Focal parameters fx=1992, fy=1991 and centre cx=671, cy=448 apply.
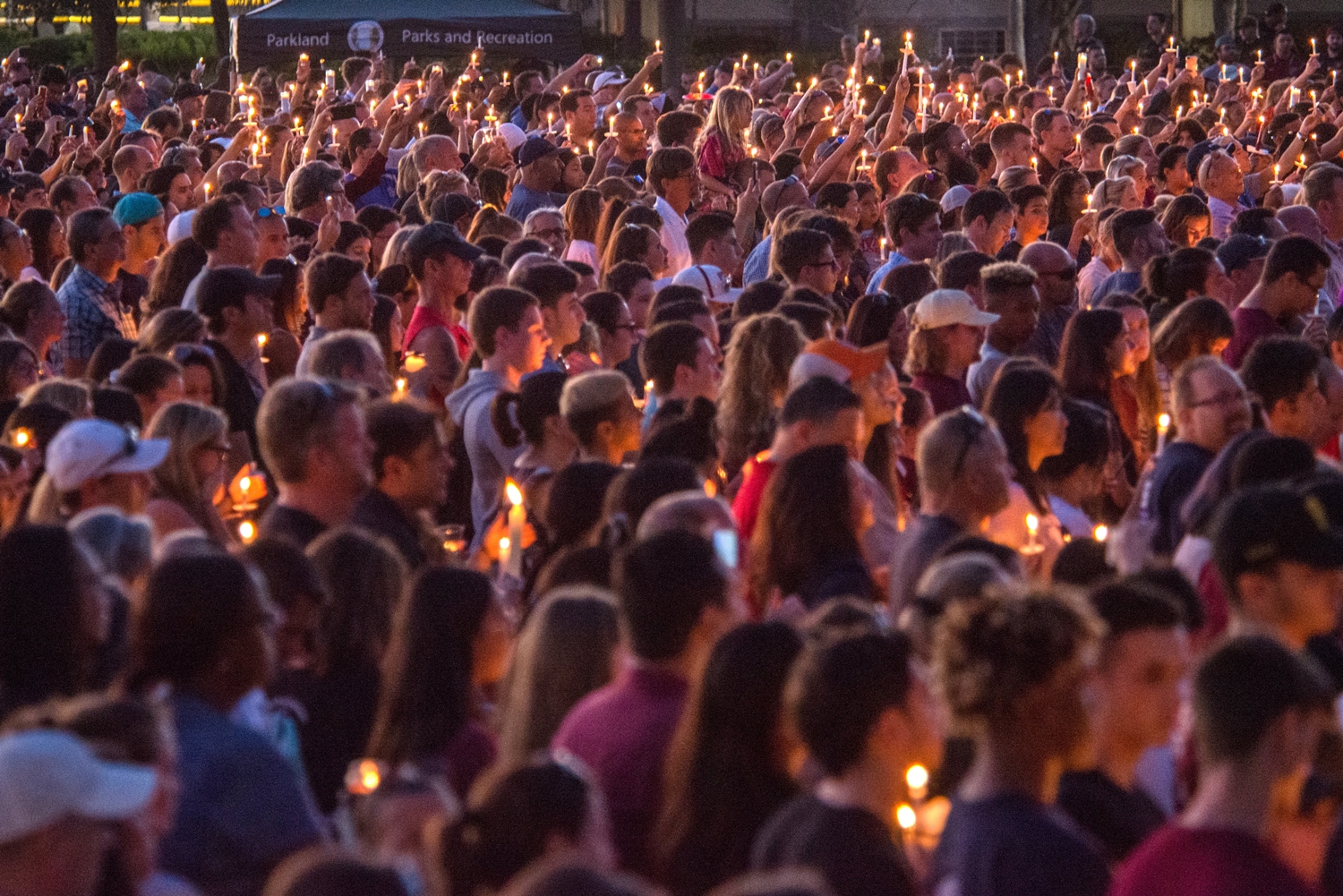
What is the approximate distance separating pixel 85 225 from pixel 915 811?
5.78 metres

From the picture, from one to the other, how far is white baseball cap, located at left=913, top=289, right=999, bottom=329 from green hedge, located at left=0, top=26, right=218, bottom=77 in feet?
106

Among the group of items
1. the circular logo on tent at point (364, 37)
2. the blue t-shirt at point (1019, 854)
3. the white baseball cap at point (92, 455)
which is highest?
the circular logo on tent at point (364, 37)

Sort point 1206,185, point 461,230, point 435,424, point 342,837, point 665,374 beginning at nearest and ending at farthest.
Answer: point 342,837 < point 435,424 < point 665,374 < point 461,230 < point 1206,185

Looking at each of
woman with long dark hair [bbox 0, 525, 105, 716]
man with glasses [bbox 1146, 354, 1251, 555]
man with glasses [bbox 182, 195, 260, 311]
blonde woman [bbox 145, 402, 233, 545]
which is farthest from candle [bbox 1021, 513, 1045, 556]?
man with glasses [bbox 182, 195, 260, 311]

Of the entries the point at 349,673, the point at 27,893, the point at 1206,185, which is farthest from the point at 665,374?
the point at 1206,185

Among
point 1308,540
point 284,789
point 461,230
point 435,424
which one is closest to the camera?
point 284,789

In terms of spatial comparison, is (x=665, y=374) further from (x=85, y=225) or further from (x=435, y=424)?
(x=85, y=225)

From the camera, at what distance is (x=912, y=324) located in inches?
306

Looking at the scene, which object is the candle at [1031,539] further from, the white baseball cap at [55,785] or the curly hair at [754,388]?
the white baseball cap at [55,785]

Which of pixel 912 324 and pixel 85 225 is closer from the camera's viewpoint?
pixel 912 324

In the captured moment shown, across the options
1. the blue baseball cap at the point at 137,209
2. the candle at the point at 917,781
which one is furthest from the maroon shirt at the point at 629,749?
the blue baseball cap at the point at 137,209

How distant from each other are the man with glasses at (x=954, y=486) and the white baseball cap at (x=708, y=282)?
11.9 feet

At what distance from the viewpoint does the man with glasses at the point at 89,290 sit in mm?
8320

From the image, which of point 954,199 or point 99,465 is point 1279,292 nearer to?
point 954,199
